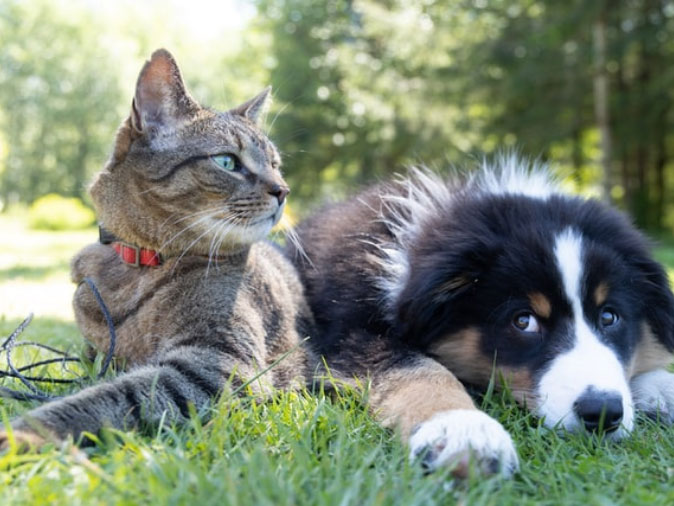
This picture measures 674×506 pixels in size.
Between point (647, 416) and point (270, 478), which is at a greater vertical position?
point (270, 478)

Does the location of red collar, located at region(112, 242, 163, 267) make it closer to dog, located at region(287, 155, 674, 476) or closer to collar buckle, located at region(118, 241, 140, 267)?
collar buckle, located at region(118, 241, 140, 267)

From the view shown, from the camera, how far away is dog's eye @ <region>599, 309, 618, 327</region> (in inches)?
121

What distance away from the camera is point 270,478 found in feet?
6.22

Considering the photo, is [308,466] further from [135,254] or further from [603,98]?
[603,98]

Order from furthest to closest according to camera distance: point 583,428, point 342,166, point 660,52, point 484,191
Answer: point 342,166
point 660,52
point 484,191
point 583,428

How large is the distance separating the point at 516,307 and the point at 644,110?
18.4 metres

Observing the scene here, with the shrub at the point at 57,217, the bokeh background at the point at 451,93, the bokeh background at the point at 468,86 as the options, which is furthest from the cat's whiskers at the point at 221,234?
the shrub at the point at 57,217

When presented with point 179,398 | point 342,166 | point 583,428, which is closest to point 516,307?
point 583,428

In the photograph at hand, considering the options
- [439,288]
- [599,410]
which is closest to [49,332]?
[439,288]

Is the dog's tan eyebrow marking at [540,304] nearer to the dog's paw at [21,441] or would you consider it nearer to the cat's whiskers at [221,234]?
the cat's whiskers at [221,234]

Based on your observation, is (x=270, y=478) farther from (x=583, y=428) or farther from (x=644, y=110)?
(x=644, y=110)

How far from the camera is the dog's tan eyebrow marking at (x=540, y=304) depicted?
2.98m

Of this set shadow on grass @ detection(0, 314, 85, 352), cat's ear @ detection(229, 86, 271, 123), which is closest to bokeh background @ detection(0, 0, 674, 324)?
shadow on grass @ detection(0, 314, 85, 352)

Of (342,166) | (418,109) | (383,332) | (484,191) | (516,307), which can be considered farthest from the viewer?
(342,166)
